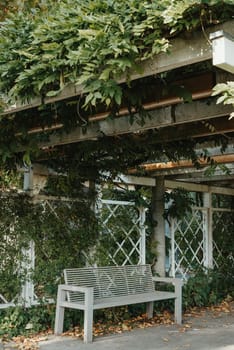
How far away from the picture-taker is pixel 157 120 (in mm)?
3326

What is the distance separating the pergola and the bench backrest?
0.70 metres

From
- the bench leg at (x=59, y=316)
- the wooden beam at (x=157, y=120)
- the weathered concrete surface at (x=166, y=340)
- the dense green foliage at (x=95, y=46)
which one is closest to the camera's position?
the dense green foliage at (x=95, y=46)

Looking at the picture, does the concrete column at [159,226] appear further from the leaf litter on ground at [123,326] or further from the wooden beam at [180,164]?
the leaf litter on ground at [123,326]

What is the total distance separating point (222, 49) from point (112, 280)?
365cm

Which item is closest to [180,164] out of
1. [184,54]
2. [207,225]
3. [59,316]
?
[59,316]

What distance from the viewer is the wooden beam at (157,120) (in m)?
3.06

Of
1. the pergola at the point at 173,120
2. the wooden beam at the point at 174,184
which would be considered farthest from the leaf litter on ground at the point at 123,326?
the wooden beam at the point at 174,184

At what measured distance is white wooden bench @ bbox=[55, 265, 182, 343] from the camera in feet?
14.7

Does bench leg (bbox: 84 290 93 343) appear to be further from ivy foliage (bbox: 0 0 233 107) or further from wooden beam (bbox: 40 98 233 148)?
ivy foliage (bbox: 0 0 233 107)

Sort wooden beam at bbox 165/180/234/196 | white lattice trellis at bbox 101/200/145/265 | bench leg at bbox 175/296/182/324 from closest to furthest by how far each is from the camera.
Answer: bench leg at bbox 175/296/182/324 < white lattice trellis at bbox 101/200/145/265 < wooden beam at bbox 165/180/234/196

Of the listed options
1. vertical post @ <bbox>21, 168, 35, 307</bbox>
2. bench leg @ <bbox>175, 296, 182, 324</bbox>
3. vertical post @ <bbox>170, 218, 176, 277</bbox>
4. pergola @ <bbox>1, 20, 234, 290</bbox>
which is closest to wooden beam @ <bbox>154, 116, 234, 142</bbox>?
pergola @ <bbox>1, 20, 234, 290</bbox>

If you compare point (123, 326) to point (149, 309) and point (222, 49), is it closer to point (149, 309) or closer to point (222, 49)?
point (149, 309)

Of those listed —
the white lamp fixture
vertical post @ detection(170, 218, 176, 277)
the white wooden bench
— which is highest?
the white lamp fixture

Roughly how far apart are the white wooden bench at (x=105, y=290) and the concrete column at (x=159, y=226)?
527 mm
